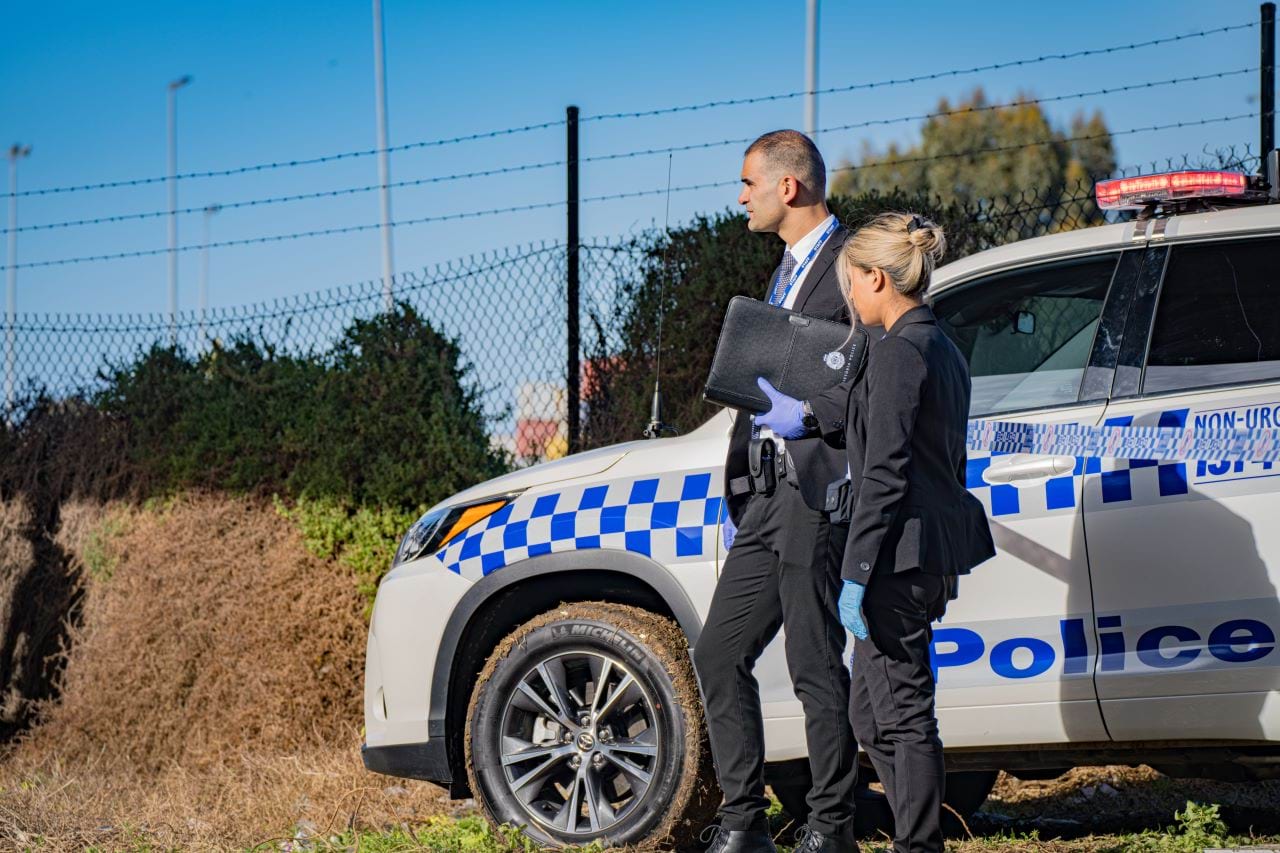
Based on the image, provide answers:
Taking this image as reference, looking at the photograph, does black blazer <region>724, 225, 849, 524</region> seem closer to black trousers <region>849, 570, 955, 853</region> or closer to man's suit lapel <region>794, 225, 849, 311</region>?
man's suit lapel <region>794, 225, 849, 311</region>

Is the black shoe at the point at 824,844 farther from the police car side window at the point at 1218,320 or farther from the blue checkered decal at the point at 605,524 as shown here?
the police car side window at the point at 1218,320

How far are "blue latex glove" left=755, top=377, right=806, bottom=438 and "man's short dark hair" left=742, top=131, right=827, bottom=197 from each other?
603 millimetres

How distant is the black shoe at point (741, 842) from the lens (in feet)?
11.4

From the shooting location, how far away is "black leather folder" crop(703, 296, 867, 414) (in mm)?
3344

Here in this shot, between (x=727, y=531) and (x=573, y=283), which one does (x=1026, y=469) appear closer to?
(x=727, y=531)

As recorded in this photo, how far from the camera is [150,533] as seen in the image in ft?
25.2

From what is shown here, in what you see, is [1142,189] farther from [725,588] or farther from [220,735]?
[220,735]

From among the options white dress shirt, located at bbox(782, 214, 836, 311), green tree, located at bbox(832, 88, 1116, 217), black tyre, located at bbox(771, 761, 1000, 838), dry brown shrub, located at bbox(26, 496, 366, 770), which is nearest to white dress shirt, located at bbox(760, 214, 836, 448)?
white dress shirt, located at bbox(782, 214, 836, 311)

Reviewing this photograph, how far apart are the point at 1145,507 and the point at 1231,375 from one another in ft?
1.47

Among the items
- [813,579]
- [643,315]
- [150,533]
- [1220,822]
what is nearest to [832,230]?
[813,579]

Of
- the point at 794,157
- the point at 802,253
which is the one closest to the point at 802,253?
the point at 802,253

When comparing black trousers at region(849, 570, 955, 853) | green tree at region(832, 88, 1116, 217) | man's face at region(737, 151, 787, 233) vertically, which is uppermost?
green tree at region(832, 88, 1116, 217)

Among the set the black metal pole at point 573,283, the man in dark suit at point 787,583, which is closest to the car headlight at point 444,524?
the man in dark suit at point 787,583

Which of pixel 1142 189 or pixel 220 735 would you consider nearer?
pixel 1142 189
